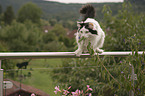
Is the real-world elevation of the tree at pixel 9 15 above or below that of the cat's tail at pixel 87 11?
above

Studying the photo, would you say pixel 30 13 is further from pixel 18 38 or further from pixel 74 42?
pixel 74 42

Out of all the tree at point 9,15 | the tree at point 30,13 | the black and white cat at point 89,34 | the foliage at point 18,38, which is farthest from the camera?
the tree at point 30,13

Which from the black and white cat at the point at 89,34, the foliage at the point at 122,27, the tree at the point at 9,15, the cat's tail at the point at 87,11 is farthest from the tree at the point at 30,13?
the black and white cat at the point at 89,34

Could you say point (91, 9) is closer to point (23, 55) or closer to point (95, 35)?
point (95, 35)

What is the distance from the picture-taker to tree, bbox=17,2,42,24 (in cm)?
2844

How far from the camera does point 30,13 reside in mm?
29562

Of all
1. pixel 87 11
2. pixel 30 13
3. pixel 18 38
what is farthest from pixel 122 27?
pixel 30 13

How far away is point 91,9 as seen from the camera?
230 cm

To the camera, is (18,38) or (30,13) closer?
(18,38)

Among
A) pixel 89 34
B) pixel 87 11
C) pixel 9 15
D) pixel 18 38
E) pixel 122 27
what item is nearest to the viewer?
pixel 89 34

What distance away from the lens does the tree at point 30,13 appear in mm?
28438

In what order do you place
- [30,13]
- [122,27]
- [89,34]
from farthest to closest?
[30,13]
[122,27]
[89,34]

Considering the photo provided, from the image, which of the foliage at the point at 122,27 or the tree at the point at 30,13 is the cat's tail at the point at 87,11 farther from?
the tree at the point at 30,13

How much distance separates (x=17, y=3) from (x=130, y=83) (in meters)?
32.5
